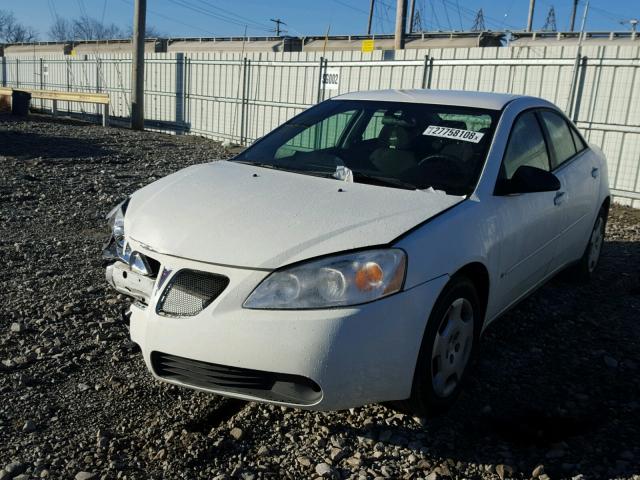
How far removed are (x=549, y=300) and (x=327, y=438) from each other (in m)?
2.74

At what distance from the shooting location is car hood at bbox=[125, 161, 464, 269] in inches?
→ 102

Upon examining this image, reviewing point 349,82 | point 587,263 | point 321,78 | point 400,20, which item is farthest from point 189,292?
point 400,20

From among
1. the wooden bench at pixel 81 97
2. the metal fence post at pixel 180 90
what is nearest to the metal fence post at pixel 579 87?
the metal fence post at pixel 180 90

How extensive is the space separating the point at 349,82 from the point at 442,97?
10.6 m

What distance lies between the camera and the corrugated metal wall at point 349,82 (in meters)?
10.2

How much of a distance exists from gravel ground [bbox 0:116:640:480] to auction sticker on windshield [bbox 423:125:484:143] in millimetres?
1322

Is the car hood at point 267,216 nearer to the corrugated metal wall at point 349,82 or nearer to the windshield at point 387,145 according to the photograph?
the windshield at point 387,145

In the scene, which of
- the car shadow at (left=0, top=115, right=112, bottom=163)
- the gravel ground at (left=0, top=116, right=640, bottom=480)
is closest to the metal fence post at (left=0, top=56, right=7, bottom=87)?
the car shadow at (left=0, top=115, right=112, bottom=163)

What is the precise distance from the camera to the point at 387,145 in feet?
12.3

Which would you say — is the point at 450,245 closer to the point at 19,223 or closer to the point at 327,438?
the point at 327,438

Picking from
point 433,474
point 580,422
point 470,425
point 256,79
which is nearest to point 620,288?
point 580,422

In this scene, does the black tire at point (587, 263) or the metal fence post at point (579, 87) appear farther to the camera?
the metal fence post at point (579, 87)

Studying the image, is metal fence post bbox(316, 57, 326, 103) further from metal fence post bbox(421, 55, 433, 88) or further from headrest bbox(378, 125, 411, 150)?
headrest bbox(378, 125, 411, 150)

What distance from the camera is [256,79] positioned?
1664 cm
